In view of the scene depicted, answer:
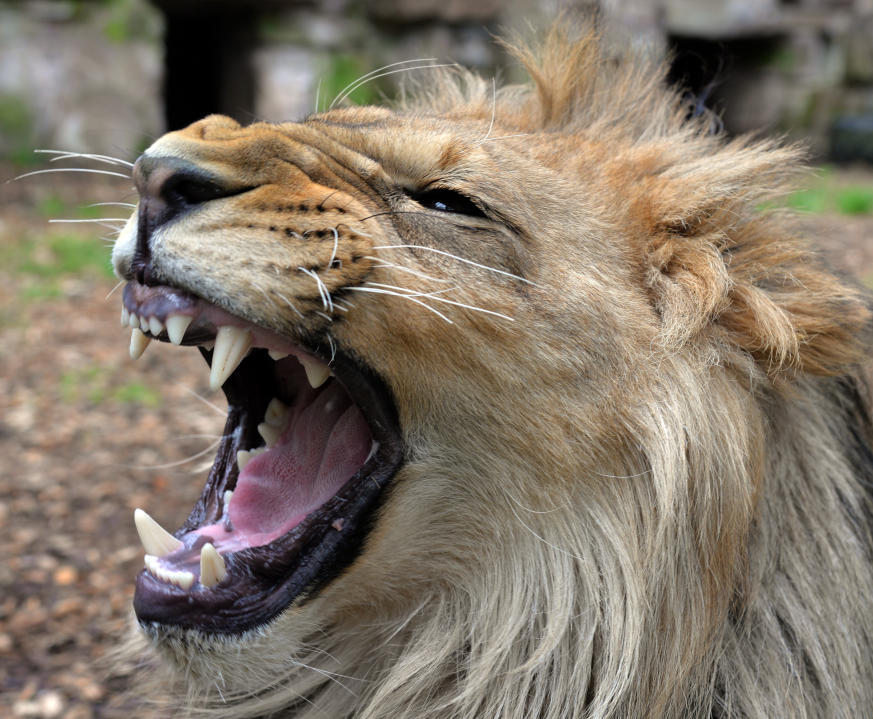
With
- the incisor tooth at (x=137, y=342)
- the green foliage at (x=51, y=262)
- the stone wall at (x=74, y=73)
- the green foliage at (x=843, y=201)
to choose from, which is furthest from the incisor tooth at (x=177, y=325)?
the green foliage at (x=843, y=201)

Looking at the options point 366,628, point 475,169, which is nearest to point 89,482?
point 366,628

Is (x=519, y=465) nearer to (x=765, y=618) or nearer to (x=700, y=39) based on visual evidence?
(x=765, y=618)

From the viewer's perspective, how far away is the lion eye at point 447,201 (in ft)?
6.73

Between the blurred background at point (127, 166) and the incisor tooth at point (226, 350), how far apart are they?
36 cm

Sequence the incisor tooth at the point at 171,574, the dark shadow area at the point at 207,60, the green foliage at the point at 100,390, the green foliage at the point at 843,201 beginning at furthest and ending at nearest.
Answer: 1. the dark shadow area at the point at 207,60
2. the green foliage at the point at 843,201
3. the green foliage at the point at 100,390
4. the incisor tooth at the point at 171,574

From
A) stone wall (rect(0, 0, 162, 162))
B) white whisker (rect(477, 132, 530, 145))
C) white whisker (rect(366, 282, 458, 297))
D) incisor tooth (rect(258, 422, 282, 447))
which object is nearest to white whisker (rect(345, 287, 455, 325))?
white whisker (rect(366, 282, 458, 297))

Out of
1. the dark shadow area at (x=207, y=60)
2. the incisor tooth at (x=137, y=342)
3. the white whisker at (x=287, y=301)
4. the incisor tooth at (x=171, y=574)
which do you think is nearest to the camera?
the white whisker at (x=287, y=301)

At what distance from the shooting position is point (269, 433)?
232cm

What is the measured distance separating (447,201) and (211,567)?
85 cm

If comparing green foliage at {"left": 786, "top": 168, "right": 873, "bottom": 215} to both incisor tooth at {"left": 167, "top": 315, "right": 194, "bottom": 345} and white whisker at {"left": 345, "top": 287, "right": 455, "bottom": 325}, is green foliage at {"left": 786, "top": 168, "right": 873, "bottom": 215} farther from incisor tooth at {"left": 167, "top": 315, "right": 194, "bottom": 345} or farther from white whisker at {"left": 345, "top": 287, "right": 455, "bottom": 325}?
incisor tooth at {"left": 167, "top": 315, "right": 194, "bottom": 345}

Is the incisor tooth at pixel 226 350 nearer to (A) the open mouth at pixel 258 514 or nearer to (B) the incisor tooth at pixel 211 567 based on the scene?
(A) the open mouth at pixel 258 514

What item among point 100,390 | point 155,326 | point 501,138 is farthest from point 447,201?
point 100,390

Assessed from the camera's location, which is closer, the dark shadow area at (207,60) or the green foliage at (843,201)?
the green foliage at (843,201)

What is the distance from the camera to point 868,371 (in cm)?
229
